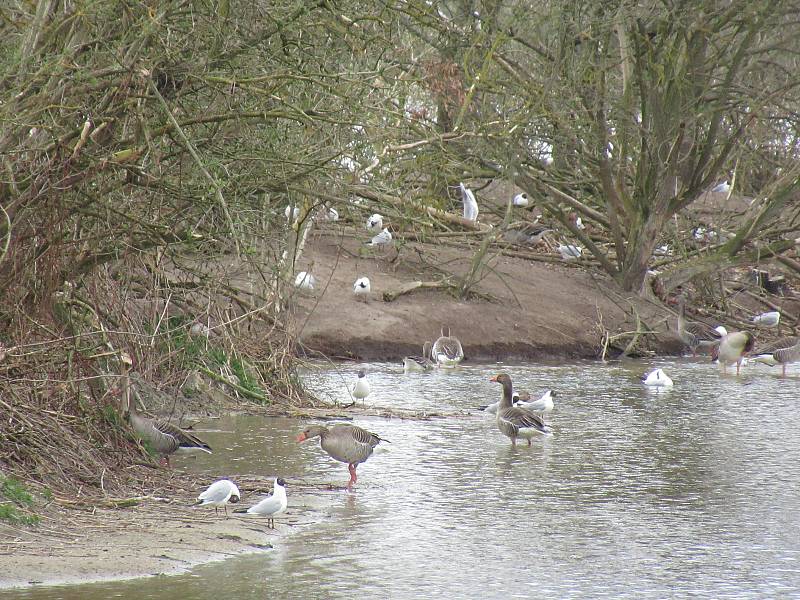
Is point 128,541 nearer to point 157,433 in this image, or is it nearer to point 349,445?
point 157,433

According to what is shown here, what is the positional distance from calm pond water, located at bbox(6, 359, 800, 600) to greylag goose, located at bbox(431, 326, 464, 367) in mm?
2918

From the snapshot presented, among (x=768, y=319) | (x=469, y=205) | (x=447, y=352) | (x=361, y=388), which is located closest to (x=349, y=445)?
(x=361, y=388)

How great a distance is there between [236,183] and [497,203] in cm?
1584

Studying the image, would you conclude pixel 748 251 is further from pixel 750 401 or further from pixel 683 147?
pixel 750 401

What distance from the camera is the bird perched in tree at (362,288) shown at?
18938 mm

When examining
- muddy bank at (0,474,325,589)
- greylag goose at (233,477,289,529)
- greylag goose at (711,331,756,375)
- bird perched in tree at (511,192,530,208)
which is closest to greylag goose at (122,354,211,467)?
muddy bank at (0,474,325,589)

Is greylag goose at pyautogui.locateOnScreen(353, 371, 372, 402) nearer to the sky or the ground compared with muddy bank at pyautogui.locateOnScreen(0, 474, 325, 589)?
nearer to the sky

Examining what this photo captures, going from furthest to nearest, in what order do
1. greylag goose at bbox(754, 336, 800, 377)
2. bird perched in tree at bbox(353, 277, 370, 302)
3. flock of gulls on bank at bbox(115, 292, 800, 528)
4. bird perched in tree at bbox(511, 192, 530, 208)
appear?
1. bird perched in tree at bbox(511, 192, 530, 208)
2. bird perched in tree at bbox(353, 277, 370, 302)
3. greylag goose at bbox(754, 336, 800, 377)
4. flock of gulls on bank at bbox(115, 292, 800, 528)

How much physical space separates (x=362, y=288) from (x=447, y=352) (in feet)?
7.40

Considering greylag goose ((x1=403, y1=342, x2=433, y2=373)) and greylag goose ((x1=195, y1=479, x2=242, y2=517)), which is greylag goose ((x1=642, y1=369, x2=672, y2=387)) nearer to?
greylag goose ((x1=403, y1=342, x2=433, y2=373))

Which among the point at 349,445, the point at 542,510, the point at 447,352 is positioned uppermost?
the point at 447,352

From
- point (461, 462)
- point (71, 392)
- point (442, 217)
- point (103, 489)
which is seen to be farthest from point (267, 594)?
point (442, 217)

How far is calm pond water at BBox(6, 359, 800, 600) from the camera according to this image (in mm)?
6578

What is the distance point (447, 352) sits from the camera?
682 inches
